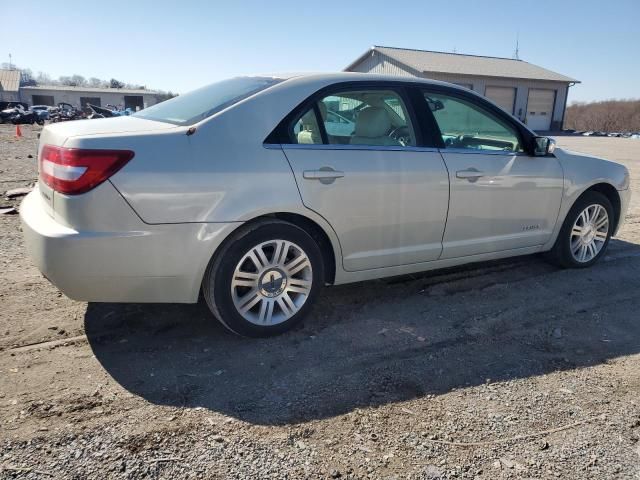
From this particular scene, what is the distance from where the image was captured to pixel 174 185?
298cm

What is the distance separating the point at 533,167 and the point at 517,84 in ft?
134

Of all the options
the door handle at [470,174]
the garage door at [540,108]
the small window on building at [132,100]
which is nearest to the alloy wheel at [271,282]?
the door handle at [470,174]

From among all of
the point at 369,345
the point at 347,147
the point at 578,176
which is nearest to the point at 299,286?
the point at 369,345

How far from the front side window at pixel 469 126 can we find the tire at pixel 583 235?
100 cm

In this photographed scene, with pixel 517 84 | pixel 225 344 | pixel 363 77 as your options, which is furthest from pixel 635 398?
pixel 517 84

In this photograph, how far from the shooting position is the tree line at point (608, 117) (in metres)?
49.1

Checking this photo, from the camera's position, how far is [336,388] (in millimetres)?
2959

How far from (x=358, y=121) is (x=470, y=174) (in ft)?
3.23

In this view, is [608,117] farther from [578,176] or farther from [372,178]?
[372,178]

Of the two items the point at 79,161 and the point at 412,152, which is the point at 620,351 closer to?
the point at 412,152

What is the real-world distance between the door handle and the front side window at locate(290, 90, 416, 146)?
438 millimetres

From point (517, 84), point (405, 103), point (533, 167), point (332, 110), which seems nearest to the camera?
point (332, 110)

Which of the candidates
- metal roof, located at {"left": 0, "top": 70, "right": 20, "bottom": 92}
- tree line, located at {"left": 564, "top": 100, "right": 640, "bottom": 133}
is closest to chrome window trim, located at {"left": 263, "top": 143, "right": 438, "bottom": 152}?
tree line, located at {"left": 564, "top": 100, "right": 640, "bottom": 133}

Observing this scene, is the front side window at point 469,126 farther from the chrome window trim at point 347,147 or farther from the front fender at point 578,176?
the front fender at point 578,176
